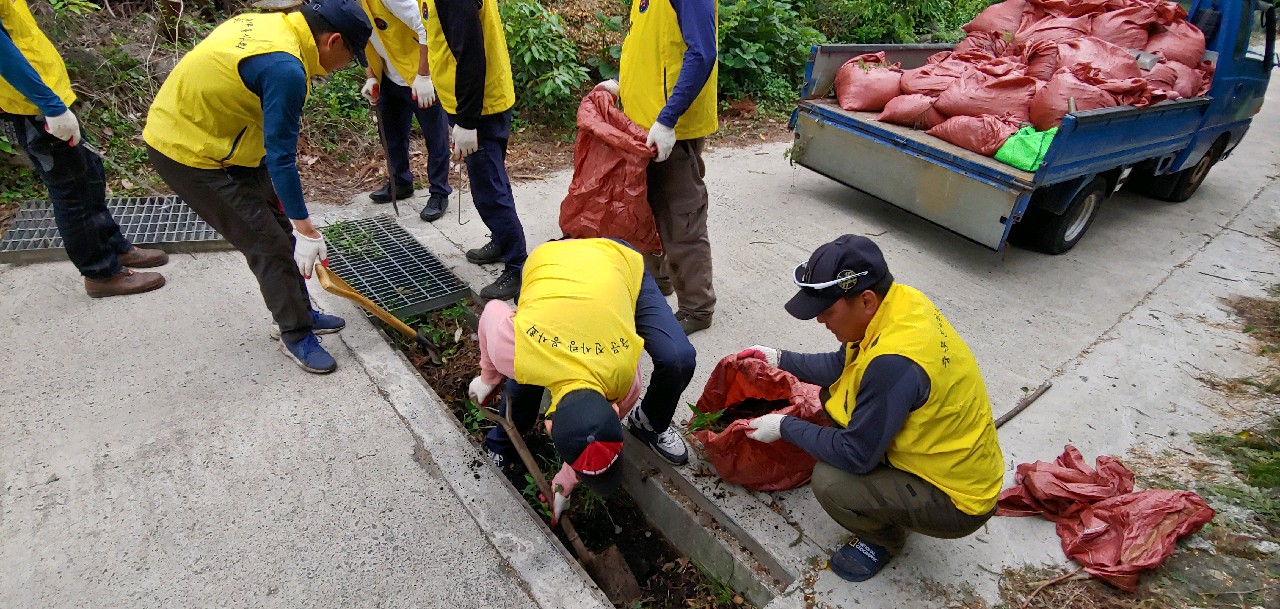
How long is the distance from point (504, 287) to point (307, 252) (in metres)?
1.10

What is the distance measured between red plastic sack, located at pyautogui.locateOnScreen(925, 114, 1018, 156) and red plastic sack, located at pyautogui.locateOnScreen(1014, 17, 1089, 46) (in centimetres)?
133

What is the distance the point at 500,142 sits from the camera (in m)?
3.44

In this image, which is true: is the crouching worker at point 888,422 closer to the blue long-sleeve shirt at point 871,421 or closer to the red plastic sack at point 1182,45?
the blue long-sleeve shirt at point 871,421

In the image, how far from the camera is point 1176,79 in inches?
179

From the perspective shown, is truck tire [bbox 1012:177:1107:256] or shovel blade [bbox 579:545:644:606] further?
truck tire [bbox 1012:177:1107:256]

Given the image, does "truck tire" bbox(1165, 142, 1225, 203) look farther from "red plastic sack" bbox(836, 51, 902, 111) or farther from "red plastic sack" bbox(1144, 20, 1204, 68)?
"red plastic sack" bbox(836, 51, 902, 111)

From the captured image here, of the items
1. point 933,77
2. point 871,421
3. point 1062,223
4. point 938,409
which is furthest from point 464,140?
point 1062,223

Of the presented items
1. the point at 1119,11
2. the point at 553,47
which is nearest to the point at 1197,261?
the point at 1119,11

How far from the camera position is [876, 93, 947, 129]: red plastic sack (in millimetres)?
4398

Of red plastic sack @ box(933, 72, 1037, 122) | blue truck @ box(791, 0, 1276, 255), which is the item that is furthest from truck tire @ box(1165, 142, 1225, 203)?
red plastic sack @ box(933, 72, 1037, 122)

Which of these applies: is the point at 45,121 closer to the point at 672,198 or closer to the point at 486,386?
the point at 486,386

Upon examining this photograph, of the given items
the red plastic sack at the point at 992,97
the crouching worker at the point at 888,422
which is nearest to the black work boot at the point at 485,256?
the crouching worker at the point at 888,422

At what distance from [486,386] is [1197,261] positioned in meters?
5.03

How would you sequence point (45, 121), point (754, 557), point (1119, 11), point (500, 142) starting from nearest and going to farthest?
point (754, 557) < point (45, 121) < point (500, 142) < point (1119, 11)
